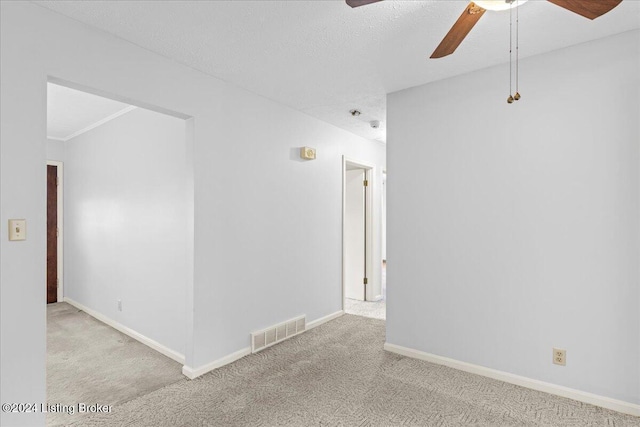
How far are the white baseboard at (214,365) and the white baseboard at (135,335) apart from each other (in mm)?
296

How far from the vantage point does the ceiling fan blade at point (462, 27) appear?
1.54 m

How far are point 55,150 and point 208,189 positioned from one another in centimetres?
380

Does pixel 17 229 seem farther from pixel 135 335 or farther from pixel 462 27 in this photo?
pixel 462 27

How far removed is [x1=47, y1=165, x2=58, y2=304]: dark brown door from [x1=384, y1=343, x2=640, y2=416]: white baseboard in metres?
4.94

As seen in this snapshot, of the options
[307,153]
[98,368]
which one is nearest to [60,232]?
[98,368]

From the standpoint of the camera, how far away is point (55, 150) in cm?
502

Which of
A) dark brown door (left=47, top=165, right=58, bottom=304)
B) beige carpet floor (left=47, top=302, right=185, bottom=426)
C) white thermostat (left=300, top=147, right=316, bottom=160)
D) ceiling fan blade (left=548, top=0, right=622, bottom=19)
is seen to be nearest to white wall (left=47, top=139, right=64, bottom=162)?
dark brown door (left=47, top=165, right=58, bottom=304)

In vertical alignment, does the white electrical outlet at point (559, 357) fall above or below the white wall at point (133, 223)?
below

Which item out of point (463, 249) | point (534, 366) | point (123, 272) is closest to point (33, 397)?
point (123, 272)

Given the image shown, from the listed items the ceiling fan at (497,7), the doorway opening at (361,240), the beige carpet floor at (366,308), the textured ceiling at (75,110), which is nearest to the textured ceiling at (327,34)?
the ceiling fan at (497,7)

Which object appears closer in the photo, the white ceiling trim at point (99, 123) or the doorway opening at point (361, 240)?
the white ceiling trim at point (99, 123)

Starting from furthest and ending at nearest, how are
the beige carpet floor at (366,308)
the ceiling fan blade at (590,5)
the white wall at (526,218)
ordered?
the beige carpet floor at (366,308), the white wall at (526,218), the ceiling fan blade at (590,5)

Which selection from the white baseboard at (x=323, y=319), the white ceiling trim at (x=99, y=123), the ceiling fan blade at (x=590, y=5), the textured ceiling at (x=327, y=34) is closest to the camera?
the ceiling fan blade at (x=590, y=5)

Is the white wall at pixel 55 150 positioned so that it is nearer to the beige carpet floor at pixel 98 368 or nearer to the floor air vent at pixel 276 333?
the beige carpet floor at pixel 98 368
